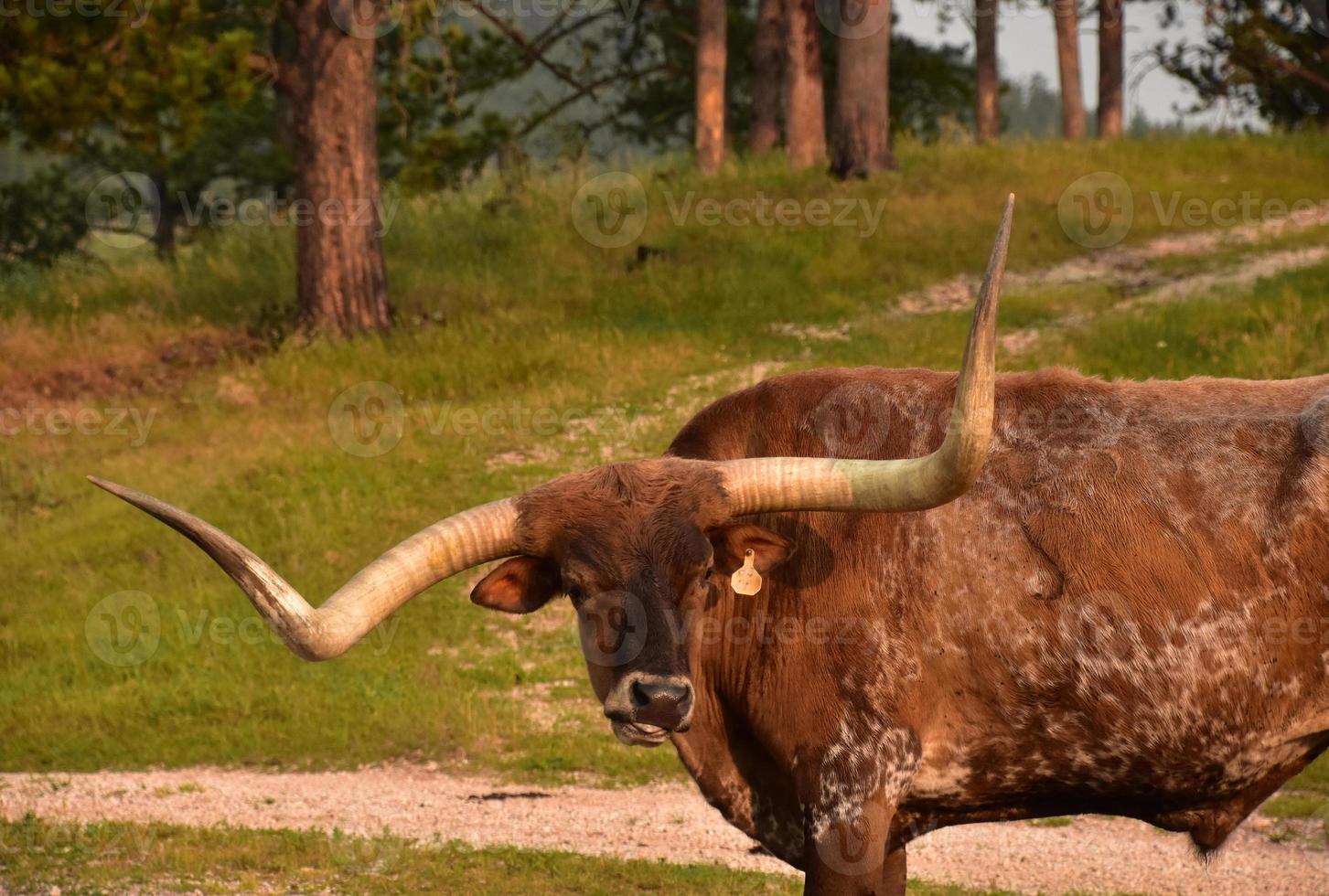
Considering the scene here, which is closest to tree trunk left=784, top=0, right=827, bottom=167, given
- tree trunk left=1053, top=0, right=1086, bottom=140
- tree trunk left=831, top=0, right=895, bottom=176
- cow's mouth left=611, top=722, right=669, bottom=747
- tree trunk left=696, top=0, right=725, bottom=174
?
tree trunk left=696, top=0, right=725, bottom=174

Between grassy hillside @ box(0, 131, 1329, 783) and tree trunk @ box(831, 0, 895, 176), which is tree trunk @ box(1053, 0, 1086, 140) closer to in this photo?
grassy hillside @ box(0, 131, 1329, 783)

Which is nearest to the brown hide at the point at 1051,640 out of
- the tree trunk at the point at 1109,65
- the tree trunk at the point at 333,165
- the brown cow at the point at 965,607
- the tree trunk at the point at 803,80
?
the brown cow at the point at 965,607

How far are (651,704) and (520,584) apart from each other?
39.0 inches

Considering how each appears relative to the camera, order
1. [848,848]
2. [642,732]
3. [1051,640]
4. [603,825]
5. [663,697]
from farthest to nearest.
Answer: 1. [603,825]
2. [1051,640]
3. [848,848]
4. [642,732]
5. [663,697]

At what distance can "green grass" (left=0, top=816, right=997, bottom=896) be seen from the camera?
8055 millimetres

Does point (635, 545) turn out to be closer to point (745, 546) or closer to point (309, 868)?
point (745, 546)

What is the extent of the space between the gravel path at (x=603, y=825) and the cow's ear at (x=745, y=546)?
10.1ft

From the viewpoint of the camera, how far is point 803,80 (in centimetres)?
2505

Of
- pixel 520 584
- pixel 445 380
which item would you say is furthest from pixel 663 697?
pixel 445 380

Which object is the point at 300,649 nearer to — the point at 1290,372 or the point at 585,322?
the point at 1290,372

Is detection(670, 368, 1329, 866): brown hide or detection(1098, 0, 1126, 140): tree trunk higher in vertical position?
detection(1098, 0, 1126, 140): tree trunk

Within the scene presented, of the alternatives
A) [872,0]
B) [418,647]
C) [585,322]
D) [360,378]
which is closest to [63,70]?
[360,378]

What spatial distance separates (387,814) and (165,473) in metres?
6.64

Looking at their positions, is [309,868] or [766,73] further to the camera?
[766,73]
